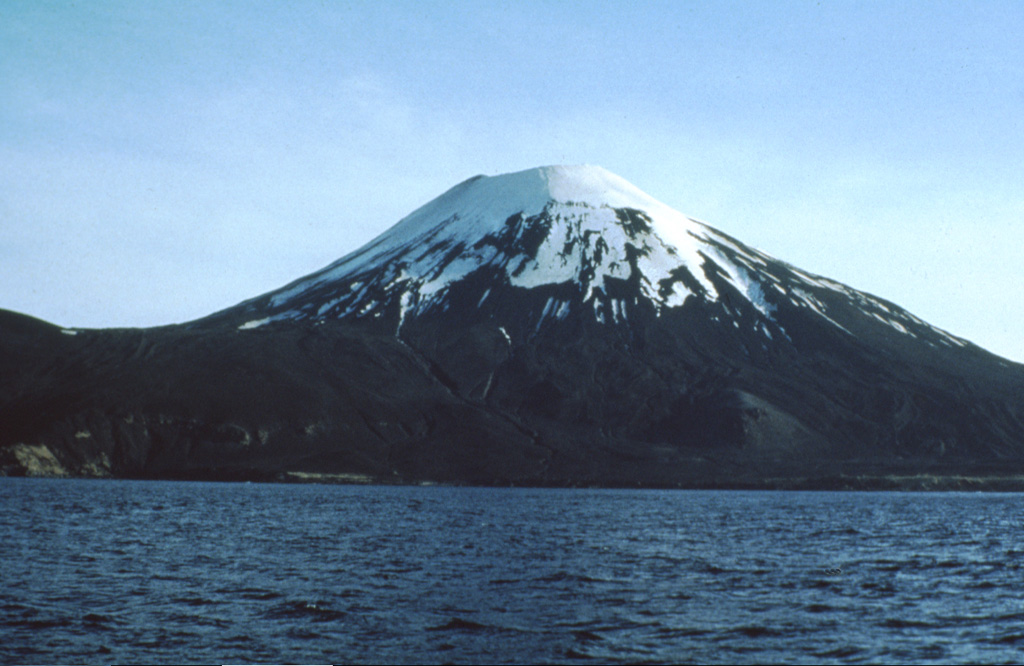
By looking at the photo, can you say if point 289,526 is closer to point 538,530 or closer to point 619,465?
point 538,530

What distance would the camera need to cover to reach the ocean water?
3048cm

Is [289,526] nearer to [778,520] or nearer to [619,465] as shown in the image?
[778,520]

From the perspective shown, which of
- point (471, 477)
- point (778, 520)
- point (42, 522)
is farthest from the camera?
point (471, 477)

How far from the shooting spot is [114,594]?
39344 mm

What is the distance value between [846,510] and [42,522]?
7571 cm

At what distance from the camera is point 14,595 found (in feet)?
126

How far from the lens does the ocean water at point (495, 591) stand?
3048 centimetres

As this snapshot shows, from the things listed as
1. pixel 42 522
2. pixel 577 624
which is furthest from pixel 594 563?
pixel 42 522

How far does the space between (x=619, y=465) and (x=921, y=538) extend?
124455 millimetres

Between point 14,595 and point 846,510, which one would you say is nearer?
point 14,595

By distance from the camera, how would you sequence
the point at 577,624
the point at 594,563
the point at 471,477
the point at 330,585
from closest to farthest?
the point at 577,624, the point at 330,585, the point at 594,563, the point at 471,477

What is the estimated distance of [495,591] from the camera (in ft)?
137

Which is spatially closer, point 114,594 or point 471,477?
point 114,594

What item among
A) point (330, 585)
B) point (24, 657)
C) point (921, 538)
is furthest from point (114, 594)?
point (921, 538)
